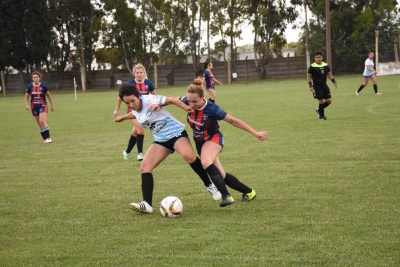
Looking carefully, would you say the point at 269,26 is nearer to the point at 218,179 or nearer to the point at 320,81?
the point at 320,81

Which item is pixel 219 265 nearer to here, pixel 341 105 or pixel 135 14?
pixel 341 105

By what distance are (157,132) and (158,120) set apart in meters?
0.17

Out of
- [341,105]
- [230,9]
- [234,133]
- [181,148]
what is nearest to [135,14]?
[230,9]

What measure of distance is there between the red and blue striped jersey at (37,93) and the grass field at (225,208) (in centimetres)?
186

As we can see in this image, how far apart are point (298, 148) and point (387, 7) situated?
50.3 meters

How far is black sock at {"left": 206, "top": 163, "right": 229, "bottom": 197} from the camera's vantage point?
7383 millimetres

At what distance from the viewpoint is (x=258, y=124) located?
17.6m

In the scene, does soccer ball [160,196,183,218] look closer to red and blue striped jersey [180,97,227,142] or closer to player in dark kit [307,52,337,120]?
red and blue striped jersey [180,97,227,142]

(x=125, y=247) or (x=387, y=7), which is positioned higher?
(x=387, y=7)

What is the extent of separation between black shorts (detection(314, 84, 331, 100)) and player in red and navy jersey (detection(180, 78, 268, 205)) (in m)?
11.0

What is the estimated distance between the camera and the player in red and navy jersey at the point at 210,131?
739cm

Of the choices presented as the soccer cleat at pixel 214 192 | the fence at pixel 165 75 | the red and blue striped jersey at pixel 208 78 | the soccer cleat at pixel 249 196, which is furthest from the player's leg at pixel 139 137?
the fence at pixel 165 75

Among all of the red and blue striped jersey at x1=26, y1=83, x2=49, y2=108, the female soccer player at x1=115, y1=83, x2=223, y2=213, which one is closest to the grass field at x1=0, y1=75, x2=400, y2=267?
the female soccer player at x1=115, y1=83, x2=223, y2=213

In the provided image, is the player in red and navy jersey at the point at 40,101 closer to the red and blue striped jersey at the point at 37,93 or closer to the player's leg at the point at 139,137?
the red and blue striped jersey at the point at 37,93
